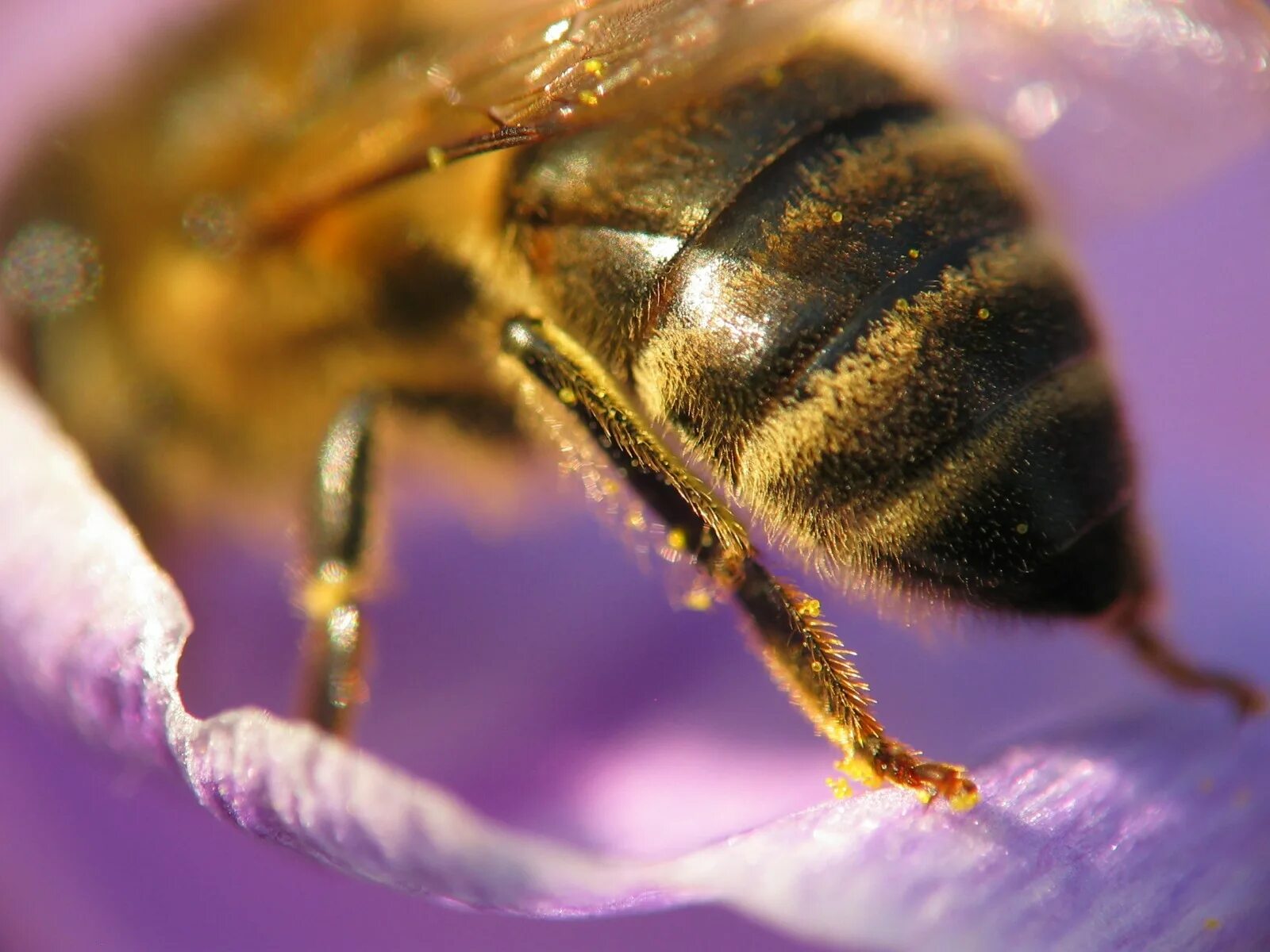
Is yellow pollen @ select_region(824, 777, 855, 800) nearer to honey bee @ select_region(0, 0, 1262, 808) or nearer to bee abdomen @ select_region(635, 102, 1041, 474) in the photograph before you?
honey bee @ select_region(0, 0, 1262, 808)

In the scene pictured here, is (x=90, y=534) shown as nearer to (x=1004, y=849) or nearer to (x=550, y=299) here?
(x=550, y=299)

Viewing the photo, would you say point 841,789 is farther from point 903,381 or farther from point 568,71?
point 568,71

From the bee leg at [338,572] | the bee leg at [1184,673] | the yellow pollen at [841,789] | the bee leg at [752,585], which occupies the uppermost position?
the bee leg at [338,572]

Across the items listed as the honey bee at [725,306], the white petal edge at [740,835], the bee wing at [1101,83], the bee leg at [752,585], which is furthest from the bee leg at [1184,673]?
the bee wing at [1101,83]

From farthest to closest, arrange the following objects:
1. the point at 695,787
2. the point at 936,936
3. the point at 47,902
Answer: the point at 695,787 < the point at 47,902 < the point at 936,936

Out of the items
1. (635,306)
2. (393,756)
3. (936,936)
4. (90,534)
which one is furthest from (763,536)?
(393,756)

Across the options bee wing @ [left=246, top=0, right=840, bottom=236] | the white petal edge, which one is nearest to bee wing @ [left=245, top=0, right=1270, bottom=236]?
bee wing @ [left=246, top=0, right=840, bottom=236]

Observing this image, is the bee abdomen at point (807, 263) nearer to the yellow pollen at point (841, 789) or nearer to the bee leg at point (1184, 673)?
the yellow pollen at point (841, 789)
